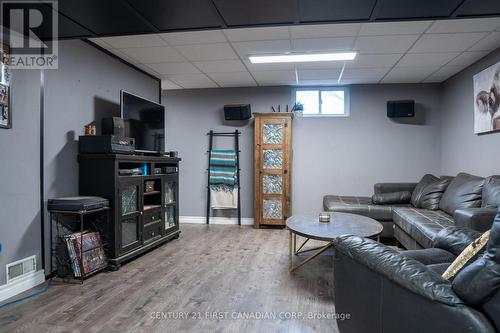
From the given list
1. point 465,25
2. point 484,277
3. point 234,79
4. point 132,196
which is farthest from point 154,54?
point 484,277

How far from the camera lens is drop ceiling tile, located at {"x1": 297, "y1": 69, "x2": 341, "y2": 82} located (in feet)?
14.3

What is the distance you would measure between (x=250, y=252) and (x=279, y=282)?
3.16 feet

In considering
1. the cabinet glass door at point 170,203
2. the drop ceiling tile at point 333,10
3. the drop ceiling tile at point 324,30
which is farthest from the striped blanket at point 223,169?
the drop ceiling tile at point 333,10

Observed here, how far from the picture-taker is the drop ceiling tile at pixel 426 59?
3656 millimetres

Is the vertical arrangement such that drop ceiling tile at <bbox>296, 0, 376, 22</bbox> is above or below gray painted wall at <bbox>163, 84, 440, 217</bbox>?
above

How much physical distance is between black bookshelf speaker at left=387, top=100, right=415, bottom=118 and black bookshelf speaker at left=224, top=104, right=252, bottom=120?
7.72ft

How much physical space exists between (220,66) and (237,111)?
43.6 inches

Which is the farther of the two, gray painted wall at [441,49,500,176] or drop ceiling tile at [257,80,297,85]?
drop ceiling tile at [257,80,297,85]

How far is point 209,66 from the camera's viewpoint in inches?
164

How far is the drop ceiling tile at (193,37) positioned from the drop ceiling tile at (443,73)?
3.16 metres

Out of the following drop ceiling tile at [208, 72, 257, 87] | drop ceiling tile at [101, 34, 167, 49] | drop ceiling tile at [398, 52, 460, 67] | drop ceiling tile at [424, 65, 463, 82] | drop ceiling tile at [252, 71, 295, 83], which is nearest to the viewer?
drop ceiling tile at [101, 34, 167, 49]

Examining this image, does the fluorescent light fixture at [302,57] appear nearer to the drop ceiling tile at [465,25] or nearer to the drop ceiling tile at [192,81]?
the drop ceiling tile at [465,25]

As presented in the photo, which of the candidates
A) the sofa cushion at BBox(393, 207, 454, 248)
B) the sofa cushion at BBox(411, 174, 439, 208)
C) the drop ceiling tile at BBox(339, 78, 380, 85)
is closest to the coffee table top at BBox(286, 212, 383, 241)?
the sofa cushion at BBox(393, 207, 454, 248)

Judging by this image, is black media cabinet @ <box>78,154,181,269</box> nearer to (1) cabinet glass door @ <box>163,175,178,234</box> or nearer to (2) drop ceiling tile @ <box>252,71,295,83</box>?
(1) cabinet glass door @ <box>163,175,178,234</box>
